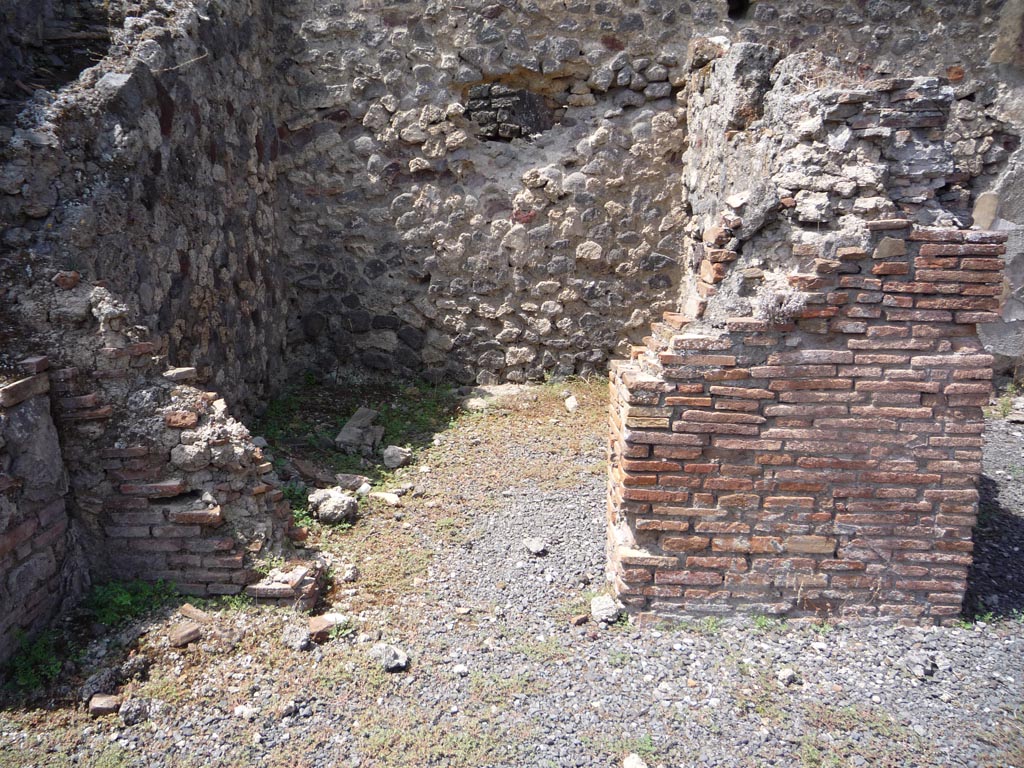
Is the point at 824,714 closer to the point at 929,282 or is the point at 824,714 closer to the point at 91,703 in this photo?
the point at 929,282

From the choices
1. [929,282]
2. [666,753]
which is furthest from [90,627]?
[929,282]

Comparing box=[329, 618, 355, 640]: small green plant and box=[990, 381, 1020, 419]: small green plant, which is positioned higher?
box=[990, 381, 1020, 419]: small green plant

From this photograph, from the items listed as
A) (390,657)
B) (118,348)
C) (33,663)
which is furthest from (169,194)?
(390,657)

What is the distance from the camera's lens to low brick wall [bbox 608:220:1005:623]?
9.49 feet

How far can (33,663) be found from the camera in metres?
2.74

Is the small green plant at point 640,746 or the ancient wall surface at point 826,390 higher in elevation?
the ancient wall surface at point 826,390

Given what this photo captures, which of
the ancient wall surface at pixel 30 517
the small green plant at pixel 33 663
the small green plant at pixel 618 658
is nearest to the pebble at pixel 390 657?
the small green plant at pixel 618 658

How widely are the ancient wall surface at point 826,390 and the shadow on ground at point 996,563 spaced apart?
32 centimetres

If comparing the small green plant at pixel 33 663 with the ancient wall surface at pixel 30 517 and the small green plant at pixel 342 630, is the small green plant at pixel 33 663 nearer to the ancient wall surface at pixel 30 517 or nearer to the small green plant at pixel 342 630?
the ancient wall surface at pixel 30 517

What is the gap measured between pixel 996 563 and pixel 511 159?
425cm

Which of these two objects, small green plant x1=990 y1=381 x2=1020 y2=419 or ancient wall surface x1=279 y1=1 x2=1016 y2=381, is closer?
ancient wall surface x1=279 y1=1 x2=1016 y2=381

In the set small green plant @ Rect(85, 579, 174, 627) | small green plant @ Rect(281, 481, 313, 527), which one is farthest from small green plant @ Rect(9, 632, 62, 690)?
small green plant @ Rect(281, 481, 313, 527)

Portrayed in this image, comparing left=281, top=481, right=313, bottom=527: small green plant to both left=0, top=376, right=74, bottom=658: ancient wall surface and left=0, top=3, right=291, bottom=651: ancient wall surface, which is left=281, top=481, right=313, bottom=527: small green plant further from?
left=0, top=376, right=74, bottom=658: ancient wall surface

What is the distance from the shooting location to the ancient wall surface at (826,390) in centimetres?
289
